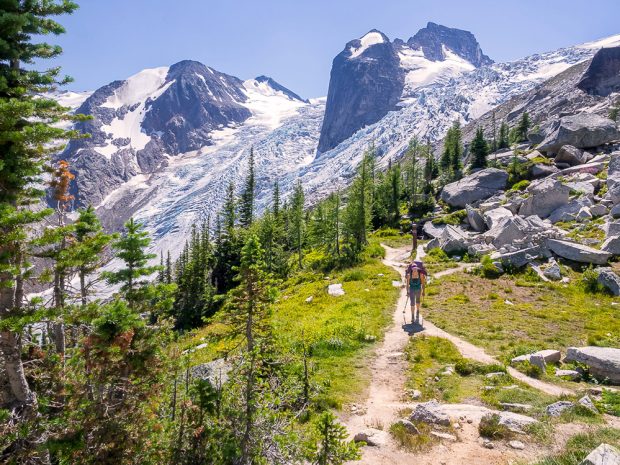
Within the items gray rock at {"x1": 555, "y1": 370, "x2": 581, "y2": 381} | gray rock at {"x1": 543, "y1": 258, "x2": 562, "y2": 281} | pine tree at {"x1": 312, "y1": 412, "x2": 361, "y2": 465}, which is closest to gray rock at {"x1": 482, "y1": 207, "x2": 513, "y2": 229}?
gray rock at {"x1": 543, "y1": 258, "x2": 562, "y2": 281}

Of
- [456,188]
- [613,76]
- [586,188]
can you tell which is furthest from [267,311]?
[613,76]

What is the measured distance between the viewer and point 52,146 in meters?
8.30

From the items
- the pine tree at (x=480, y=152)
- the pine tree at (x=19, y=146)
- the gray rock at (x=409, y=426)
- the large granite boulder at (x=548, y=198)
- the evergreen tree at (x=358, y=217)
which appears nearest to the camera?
the pine tree at (x=19, y=146)

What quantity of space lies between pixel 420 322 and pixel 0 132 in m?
15.4

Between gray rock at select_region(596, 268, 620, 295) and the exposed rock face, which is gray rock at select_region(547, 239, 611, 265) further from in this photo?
the exposed rock face

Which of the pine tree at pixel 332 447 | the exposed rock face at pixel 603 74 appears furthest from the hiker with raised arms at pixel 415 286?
the exposed rock face at pixel 603 74

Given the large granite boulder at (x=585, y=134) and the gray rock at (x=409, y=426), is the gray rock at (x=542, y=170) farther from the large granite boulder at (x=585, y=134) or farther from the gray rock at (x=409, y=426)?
the gray rock at (x=409, y=426)

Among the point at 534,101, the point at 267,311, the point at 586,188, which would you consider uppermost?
the point at 534,101

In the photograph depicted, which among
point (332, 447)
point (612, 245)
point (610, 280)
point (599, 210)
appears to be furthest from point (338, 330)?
point (599, 210)

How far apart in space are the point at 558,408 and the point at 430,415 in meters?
2.78

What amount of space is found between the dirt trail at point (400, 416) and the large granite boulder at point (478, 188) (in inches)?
1453

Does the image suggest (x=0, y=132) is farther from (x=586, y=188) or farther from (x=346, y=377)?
(x=586, y=188)

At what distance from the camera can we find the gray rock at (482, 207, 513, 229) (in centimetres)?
3424

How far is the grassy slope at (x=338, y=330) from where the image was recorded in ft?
35.6
